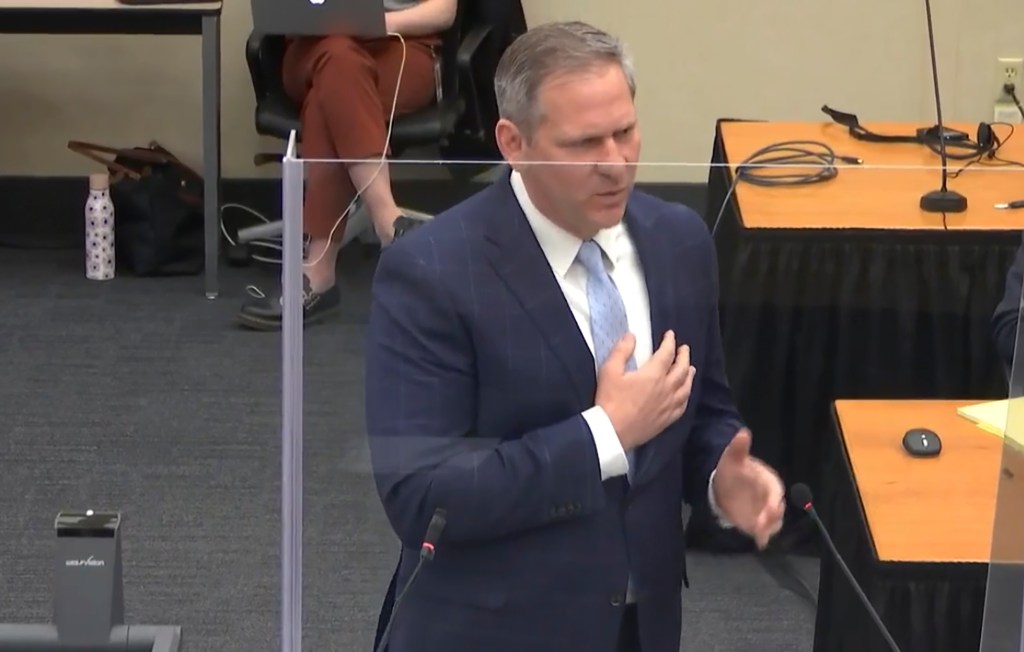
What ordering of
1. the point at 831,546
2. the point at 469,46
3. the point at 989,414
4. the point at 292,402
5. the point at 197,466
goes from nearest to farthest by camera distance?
the point at 292,402 → the point at 831,546 → the point at 989,414 → the point at 197,466 → the point at 469,46

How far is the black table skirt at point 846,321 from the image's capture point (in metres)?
1.58

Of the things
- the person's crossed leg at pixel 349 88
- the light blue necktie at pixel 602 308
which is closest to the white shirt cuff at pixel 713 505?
the light blue necktie at pixel 602 308

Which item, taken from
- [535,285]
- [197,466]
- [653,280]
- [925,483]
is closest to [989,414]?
[925,483]

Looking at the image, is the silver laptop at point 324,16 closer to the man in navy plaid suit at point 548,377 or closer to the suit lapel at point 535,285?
the man in navy plaid suit at point 548,377

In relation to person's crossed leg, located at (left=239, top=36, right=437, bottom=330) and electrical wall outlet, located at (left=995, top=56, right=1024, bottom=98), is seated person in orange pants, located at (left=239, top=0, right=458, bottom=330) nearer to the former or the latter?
person's crossed leg, located at (left=239, top=36, right=437, bottom=330)

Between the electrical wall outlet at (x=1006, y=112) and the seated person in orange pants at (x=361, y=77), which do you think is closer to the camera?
the seated person in orange pants at (x=361, y=77)

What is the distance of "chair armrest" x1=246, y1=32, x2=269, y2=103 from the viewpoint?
3.84 metres

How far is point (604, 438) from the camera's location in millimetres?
1347

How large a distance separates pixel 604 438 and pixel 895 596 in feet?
1.35

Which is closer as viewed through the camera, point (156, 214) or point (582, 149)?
point (582, 149)

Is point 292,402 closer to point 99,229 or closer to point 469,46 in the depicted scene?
point 469,46

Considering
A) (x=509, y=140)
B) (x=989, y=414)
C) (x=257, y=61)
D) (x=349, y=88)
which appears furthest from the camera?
(x=257, y=61)

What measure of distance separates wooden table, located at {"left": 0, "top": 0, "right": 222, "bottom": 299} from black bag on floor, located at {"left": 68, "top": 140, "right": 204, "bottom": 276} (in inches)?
5.6

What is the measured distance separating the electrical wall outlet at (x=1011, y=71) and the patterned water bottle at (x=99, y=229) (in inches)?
106
